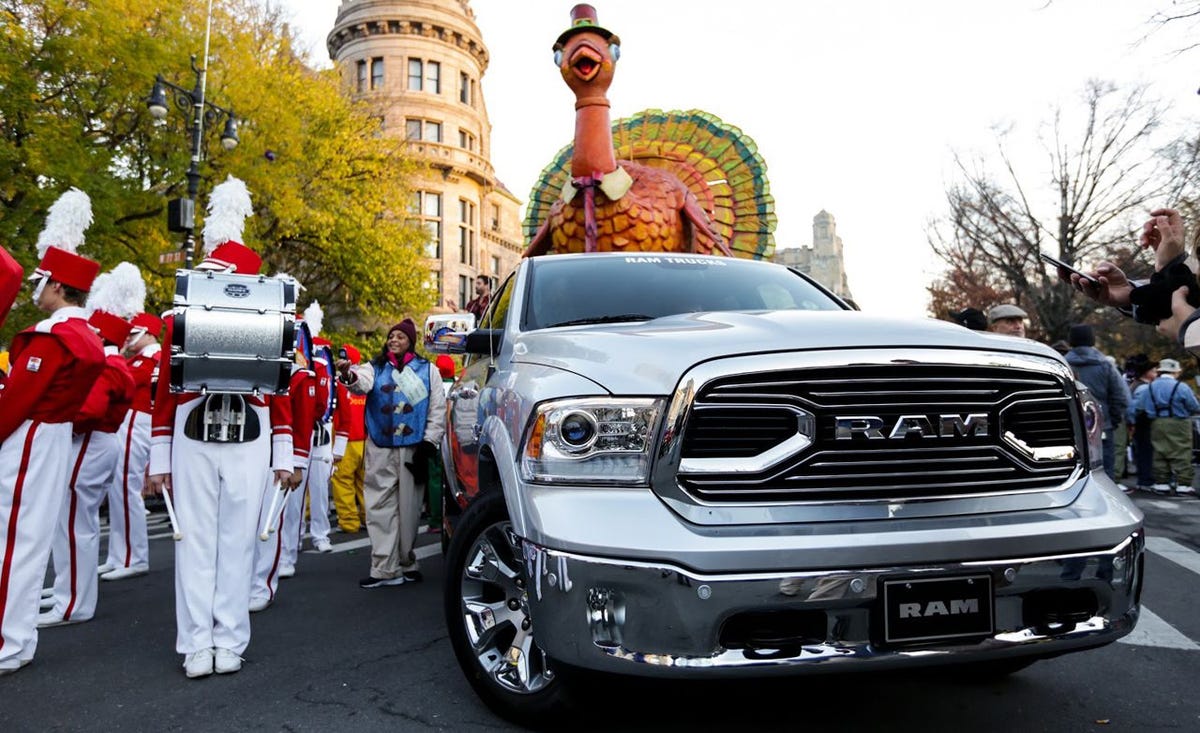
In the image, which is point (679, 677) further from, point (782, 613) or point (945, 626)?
point (945, 626)

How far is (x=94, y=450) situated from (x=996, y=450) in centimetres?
511

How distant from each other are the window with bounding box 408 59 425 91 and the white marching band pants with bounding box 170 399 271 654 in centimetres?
4632

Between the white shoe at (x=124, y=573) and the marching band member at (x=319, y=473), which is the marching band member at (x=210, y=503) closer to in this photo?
the white shoe at (x=124, y=573)

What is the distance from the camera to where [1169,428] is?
1122 centimetres

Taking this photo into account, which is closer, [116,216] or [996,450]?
[996,450]

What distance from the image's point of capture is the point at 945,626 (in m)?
2.40

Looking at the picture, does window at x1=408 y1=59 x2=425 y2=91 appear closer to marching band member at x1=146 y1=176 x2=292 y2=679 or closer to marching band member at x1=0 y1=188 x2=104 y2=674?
marching band member at x1=0 y1=188 x2=104 y2=674

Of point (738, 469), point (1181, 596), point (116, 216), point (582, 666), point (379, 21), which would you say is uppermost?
point (379, 21)

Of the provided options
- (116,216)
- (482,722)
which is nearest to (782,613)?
(482,722)

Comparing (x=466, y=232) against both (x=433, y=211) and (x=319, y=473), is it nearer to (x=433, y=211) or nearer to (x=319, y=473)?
(x=433, y=211)

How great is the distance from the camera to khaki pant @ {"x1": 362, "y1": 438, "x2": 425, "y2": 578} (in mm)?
5828

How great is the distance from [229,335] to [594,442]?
218 cm

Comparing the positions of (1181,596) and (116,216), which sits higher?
(116,216)

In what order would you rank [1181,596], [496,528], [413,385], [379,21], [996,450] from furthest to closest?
[379,21]
[413,385]
[1181,596]
[496,528]
[996,450]
